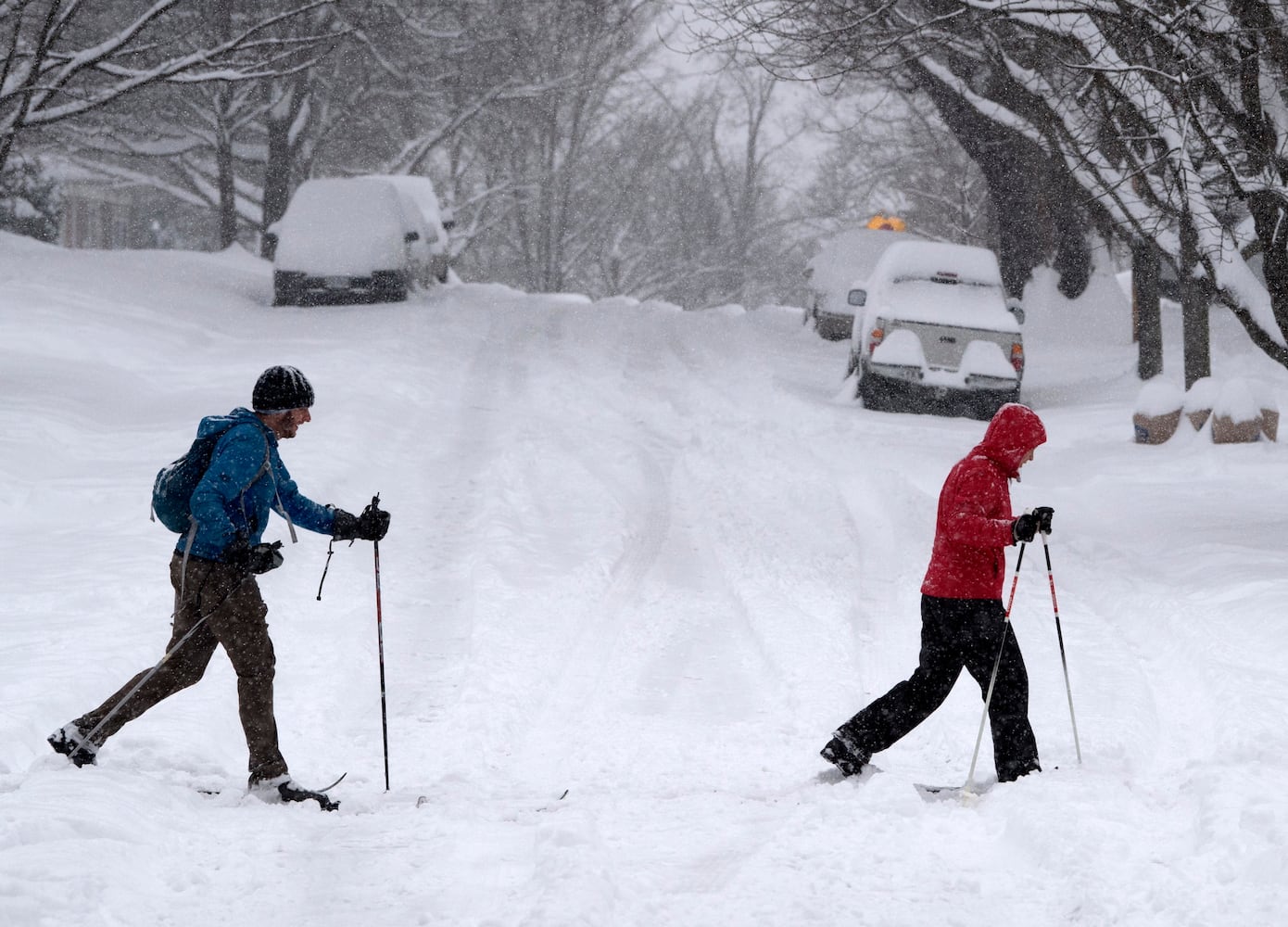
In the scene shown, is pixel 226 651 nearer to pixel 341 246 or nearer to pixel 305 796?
pixel 305 796

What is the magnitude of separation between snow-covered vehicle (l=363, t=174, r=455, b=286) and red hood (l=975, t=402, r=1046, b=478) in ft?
64.1

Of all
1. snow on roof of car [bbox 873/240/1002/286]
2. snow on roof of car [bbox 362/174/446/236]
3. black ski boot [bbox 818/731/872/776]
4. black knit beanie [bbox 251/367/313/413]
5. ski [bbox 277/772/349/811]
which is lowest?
black ski boot [bbox 818/731/872/776]

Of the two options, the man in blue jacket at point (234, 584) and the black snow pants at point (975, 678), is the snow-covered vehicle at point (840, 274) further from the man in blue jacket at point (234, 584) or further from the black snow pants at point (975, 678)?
the man in blue jacket at point (234, 584)

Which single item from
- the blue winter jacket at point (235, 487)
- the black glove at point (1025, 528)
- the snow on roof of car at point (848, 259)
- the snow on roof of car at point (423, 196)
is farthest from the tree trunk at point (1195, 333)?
the snow on roof of car at point (423, 196)

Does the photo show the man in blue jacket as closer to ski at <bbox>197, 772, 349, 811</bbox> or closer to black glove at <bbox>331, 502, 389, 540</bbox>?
ski at <bbox>197, 772, 349, 811</bbox>

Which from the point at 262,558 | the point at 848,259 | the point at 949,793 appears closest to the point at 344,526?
the point at 262,558

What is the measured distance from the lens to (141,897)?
393 cm

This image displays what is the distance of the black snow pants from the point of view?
17.8 ft

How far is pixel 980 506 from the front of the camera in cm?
537

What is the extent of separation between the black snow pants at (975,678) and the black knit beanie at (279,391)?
263 centimetres

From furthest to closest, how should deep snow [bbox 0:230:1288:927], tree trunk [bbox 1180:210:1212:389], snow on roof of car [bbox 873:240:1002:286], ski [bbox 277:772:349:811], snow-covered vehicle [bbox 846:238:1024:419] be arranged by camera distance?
snow on roof of car [bbox 873:240:1002:286], snow-covered vehicle [bbox 846:238:1024:419], tree trunk [bbox 1180:210:1212:389], ski [bbox 277:772:349:811], deep snow [bbox 0:230:1288:927]

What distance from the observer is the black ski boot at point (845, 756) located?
5.57 m

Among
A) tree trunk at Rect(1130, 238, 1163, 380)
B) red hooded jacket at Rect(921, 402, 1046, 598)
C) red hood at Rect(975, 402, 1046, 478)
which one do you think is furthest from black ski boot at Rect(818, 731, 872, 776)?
tree trunk at Rect(1130, 238, 1163, 380)

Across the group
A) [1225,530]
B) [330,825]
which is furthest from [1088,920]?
[1225,530]
